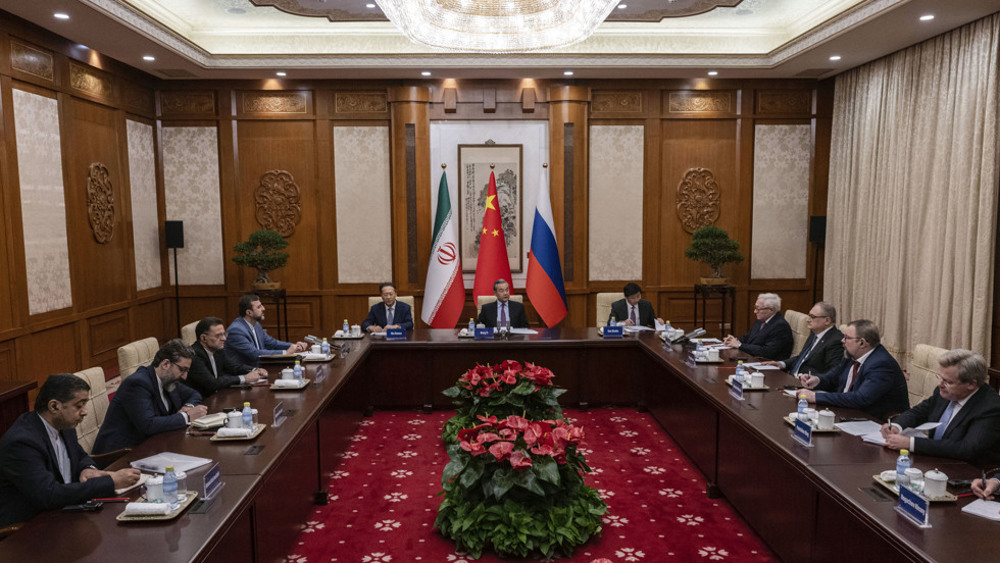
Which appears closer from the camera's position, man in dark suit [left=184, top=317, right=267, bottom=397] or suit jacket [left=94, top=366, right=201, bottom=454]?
suit jacket [left=94, top=366, right=201, bottom=454]

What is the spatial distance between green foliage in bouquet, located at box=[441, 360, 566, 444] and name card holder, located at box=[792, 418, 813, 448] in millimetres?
1441

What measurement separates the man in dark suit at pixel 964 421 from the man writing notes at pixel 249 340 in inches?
163

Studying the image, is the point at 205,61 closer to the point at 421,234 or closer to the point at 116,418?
the point at 421,234

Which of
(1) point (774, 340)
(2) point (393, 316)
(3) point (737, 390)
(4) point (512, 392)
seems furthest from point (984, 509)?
(2) point (393, 316)

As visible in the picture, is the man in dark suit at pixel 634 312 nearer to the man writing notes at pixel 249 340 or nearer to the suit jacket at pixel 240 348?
the man writing notes at pixel 249 340

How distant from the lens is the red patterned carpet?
3471mm

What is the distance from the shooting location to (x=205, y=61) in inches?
285

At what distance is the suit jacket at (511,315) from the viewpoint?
6.59 metres

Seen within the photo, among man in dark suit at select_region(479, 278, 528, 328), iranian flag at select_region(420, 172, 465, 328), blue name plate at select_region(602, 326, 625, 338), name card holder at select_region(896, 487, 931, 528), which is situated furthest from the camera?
iranian flag at select_region(420, 172, 465, 328)

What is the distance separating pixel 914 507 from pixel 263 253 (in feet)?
22.6

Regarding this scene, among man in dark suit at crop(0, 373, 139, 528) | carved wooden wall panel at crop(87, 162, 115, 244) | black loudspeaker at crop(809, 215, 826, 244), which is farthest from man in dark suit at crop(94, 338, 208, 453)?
black loudspeaker at crop(809, 215, 826, 244)

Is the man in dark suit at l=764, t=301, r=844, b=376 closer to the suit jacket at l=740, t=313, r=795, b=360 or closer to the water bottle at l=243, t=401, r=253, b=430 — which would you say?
the suit jacket at l=740, t=313, r=795, b=360

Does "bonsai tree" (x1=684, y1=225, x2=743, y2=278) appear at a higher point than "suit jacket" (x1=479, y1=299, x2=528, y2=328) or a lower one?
higher

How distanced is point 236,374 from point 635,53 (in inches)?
216
